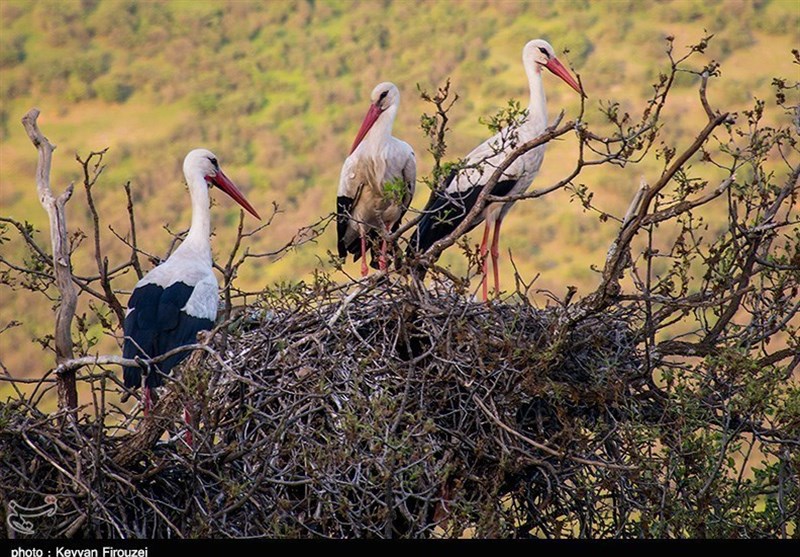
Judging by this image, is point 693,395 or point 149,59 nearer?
point 693,395

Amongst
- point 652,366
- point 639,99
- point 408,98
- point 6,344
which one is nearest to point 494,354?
point 652,366

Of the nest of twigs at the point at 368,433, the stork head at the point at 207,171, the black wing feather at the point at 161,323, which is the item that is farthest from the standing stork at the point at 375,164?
the nest of twigs at the point at 368,433

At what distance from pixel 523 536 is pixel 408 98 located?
20909 mm

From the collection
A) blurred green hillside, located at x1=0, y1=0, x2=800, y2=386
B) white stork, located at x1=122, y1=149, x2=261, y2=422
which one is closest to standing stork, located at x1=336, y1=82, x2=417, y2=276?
white stork, located at x1=122, y1=149, x2=261, y2=422

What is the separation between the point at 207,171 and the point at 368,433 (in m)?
2.91

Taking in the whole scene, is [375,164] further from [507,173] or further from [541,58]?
[541,58]

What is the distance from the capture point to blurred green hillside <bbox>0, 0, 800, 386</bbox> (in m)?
20.8

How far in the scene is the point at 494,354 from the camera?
17.0ft

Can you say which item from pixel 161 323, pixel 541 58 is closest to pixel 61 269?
pixel 161 323

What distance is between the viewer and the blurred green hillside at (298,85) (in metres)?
20.8

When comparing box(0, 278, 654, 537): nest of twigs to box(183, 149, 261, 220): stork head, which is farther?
box(183, 149, 261, 220): stork head

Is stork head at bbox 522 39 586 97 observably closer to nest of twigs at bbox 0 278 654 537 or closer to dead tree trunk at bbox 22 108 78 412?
nest of twigs at bbox 0 278 654 537

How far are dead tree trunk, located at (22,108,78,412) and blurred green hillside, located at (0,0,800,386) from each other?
13179mm

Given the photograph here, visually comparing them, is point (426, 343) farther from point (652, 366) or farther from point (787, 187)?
point (787, 187)
